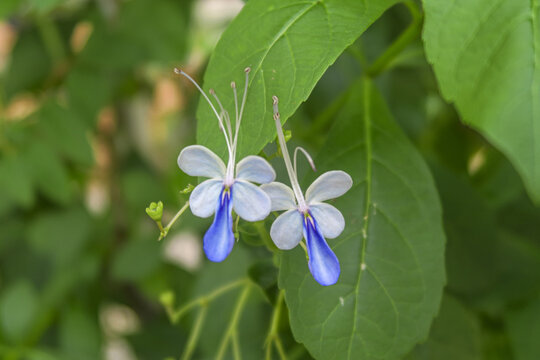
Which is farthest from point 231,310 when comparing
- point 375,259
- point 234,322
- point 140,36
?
point 140,36

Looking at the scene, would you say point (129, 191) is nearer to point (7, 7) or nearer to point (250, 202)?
point (7, 7)

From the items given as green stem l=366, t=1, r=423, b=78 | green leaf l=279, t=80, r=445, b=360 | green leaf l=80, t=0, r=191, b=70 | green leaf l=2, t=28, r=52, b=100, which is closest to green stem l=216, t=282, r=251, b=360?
green leaf l=279, t=80, r=445, b=360

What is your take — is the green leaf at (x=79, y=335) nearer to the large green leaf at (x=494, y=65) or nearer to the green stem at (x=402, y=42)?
the green stem at (x=402, y=42)

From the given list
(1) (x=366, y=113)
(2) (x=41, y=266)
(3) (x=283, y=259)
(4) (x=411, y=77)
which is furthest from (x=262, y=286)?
(2) (x=41, y=266)

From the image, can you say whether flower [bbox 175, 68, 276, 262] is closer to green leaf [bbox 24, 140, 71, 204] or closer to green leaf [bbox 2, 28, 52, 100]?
green leaf [bbox 24, 140, 71, 204]

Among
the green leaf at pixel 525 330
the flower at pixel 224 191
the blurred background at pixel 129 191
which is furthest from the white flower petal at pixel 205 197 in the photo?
the green leaf at pixel 525 330

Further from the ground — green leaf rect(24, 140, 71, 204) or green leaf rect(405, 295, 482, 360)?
green leaf rect(24, 140, 71, 204)
